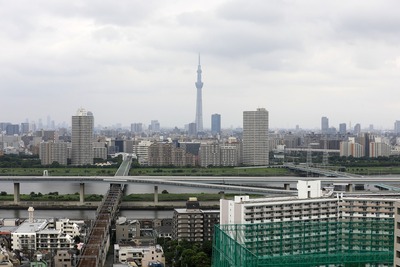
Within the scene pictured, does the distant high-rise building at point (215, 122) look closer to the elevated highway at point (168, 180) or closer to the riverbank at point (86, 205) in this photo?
the elevated highway at point (168, 180)

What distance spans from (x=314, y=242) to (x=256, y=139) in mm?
18347

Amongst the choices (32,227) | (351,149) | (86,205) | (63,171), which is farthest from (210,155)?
(32,227)

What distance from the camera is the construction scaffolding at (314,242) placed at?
538cm

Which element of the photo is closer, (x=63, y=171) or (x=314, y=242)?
(x=314, y=242)

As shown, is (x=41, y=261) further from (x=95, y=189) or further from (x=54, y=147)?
(x=54, y=147)

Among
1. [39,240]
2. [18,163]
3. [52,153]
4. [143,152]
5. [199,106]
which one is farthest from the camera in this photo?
[199,106]

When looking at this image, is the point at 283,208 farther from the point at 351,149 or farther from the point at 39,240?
the point at 351,149

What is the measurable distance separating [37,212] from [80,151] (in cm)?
1200

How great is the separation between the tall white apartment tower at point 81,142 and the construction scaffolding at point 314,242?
60.2 feet

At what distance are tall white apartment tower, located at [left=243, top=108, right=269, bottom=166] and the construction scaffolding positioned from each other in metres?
17.7

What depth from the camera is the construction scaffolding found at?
212 inches

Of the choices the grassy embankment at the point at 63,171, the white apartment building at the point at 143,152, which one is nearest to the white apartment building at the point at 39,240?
the grassy embankment at the point at 63,171

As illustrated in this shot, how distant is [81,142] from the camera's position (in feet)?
80.1

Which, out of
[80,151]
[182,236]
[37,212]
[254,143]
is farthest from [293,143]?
[182,236]
